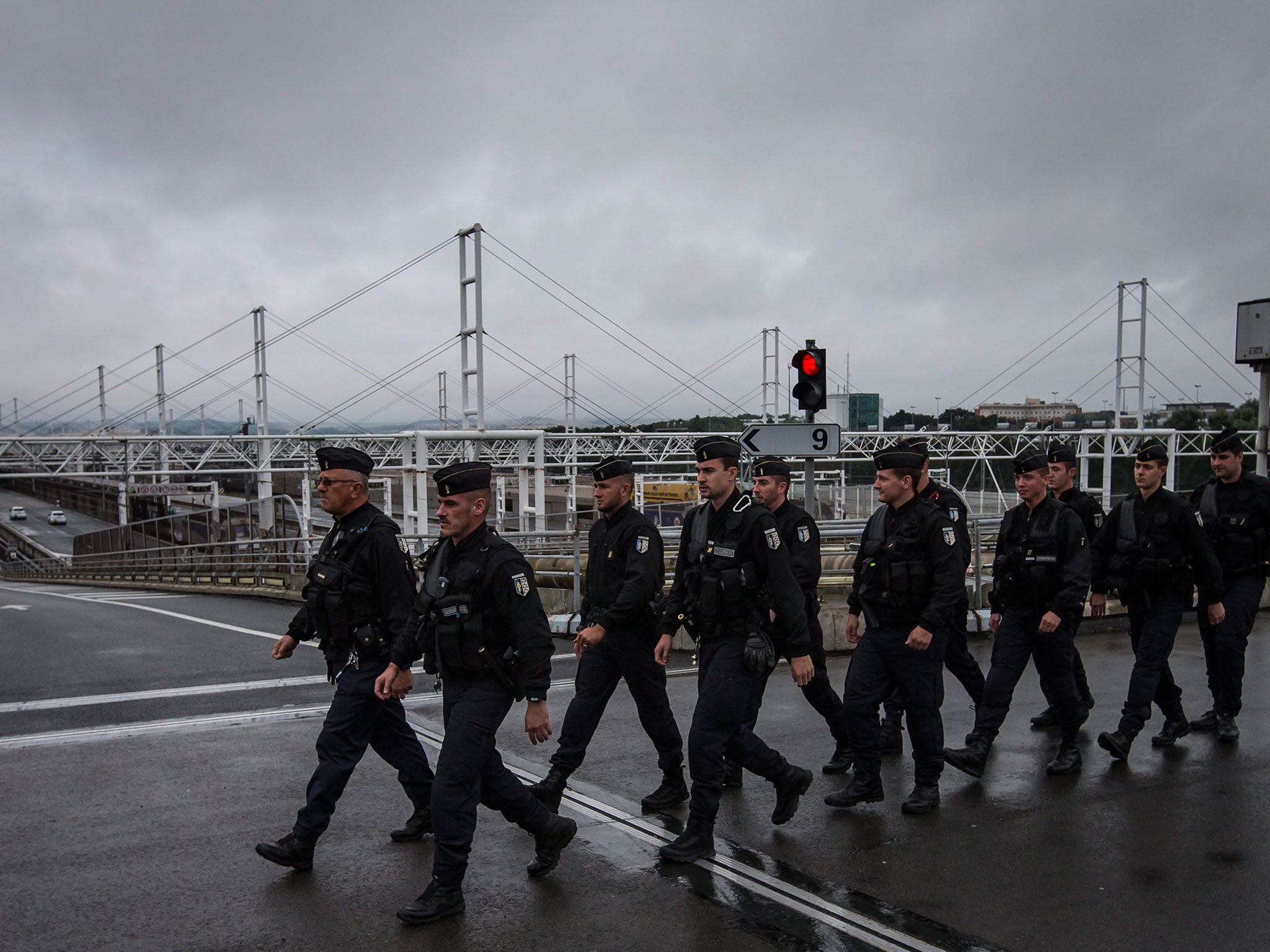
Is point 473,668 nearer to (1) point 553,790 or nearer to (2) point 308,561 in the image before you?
(1) point 553,790

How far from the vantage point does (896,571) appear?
530 cm

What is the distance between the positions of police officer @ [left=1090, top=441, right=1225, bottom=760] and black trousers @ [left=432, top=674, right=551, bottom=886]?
380 centimetres

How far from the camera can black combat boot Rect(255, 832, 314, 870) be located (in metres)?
4.43

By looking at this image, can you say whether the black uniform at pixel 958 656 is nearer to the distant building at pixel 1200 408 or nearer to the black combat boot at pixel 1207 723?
the black combat boot at pixel 1207 723

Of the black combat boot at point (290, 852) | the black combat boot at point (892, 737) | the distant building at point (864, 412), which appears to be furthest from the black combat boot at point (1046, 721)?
the distant building at point (864, 412)

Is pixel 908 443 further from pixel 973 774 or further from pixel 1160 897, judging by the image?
pixel 1160 897

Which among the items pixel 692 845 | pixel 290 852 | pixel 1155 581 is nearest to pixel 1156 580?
pixel 1155 581

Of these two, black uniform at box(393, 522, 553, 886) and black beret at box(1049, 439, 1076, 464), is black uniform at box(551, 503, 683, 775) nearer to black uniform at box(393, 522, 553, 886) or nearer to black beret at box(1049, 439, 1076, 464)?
black uniform at box(393, 522, 553, 886)

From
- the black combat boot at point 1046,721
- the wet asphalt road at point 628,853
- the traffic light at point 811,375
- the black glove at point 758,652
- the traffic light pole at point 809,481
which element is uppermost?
A: the traffic light at point 811,375

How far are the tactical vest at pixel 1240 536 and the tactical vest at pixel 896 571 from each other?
109 inches

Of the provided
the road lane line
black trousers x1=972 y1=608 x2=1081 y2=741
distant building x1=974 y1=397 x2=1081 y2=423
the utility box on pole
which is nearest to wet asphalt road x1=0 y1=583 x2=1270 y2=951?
the road lane line

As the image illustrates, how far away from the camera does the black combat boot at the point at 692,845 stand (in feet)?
14.9

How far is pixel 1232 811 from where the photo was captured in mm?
5199

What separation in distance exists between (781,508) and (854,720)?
4.47 feet
